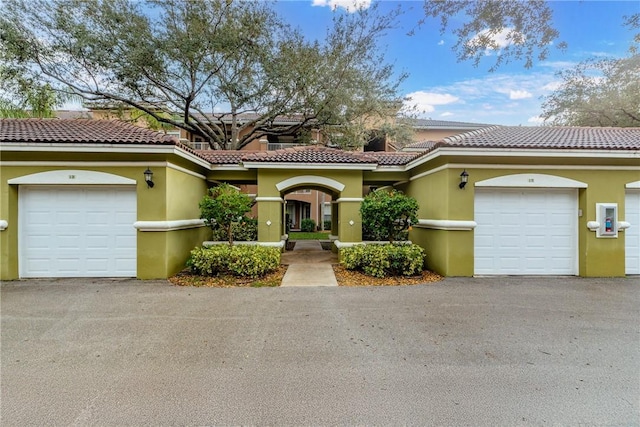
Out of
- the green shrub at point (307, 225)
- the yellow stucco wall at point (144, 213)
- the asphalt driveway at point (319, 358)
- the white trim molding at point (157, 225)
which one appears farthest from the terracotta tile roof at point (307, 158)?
the green shrub at point (307, 225)

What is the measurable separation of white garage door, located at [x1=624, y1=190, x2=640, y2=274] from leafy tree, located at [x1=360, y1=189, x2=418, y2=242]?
599cm

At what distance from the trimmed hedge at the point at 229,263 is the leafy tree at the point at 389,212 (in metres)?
3.40

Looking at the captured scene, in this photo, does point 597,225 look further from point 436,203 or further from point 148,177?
point 148,177

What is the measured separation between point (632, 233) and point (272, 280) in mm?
10412

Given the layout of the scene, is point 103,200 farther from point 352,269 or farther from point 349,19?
point 349,19

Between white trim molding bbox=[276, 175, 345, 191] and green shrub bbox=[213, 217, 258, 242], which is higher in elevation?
white trim molding bbox=[276, 175, 345, 191]

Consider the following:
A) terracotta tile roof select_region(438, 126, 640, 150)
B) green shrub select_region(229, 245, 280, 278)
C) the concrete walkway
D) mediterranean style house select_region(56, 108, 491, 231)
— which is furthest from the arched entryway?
mediterranean style house select_region(56, 108, 491, 231)

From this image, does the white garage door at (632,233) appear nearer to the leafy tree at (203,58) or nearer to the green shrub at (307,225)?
the leafy tree at (203,58)

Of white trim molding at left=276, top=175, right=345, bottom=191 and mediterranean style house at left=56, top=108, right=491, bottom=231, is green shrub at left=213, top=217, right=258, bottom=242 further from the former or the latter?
mediterranean style house at left=56, top=108, right=491, bottom=231

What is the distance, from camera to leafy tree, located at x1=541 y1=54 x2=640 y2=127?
16406mm

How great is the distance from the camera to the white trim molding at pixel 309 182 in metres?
10.3

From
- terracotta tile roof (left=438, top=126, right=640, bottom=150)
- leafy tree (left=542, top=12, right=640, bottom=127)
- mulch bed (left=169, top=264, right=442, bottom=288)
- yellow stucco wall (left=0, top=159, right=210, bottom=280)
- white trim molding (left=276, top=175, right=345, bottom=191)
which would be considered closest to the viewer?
mulch bed (left=169, top=264, right=442, bottom=288)

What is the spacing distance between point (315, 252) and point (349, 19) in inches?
466

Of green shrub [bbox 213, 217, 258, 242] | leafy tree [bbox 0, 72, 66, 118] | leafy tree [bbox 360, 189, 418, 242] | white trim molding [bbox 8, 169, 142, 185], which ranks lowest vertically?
green shrub [bbox 213, 217, 258, 242]
